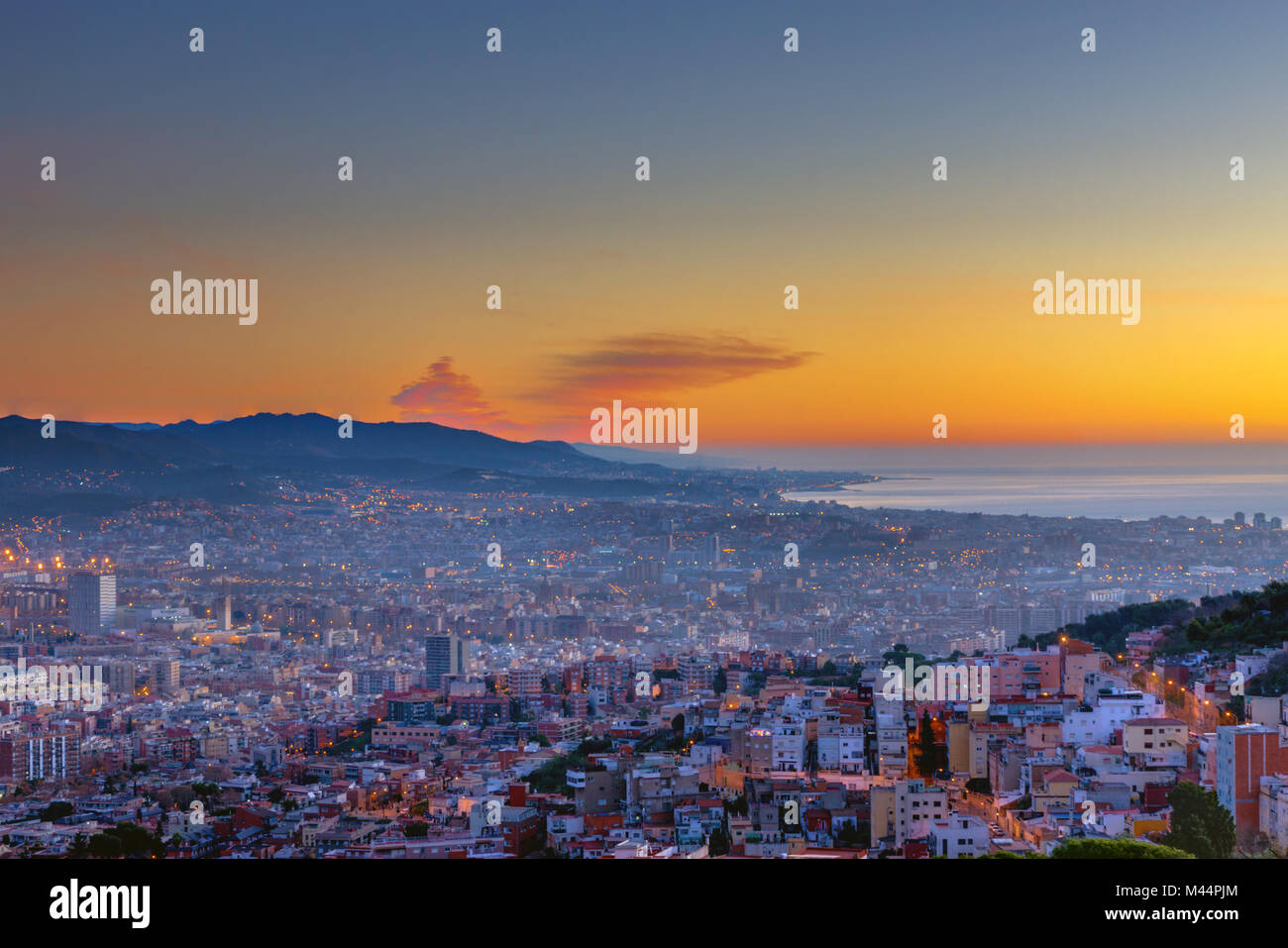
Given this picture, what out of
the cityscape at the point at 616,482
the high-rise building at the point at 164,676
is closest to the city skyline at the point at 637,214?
the cityscape at the point at 616,482

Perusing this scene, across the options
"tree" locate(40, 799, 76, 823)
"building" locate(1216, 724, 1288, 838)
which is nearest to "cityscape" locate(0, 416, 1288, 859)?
"building" locate(1216, 724, 1288, 838)

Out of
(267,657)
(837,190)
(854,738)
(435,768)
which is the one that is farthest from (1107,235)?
(267,657)

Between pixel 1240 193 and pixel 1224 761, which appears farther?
pixel 1240 193

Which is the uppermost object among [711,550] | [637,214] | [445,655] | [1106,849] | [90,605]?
[637,214]

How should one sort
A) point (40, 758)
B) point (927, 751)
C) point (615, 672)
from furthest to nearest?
1. point (615, 672)
2. point (40, 758)
3. point (927, 751)

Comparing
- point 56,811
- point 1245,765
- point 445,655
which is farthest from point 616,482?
point 1245,765

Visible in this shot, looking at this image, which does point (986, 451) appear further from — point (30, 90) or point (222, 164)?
point (30, 90)

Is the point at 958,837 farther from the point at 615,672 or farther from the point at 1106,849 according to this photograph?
the point at 615,672

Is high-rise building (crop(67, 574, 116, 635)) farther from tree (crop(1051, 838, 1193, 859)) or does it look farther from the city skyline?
tree (crop(1051, 838, 1193, 859))
